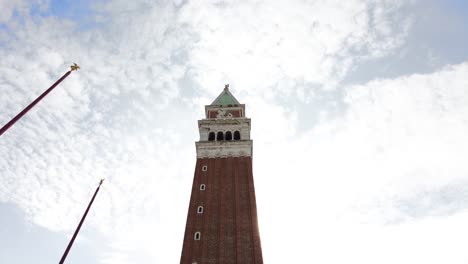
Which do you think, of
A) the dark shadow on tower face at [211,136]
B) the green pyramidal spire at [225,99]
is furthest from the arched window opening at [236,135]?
the green pyramidal spire at [225,99]

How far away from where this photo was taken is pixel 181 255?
2941 centimetres

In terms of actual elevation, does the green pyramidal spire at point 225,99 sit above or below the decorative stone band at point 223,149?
above

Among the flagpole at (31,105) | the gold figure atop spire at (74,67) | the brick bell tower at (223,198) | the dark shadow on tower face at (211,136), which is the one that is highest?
the dark shadow on tower face at (211,136)

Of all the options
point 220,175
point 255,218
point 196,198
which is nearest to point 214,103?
point 220,175

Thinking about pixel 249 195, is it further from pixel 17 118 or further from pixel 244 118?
pixel 17 118

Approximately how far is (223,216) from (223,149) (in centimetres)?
1035

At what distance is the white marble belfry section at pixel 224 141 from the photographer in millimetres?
40750

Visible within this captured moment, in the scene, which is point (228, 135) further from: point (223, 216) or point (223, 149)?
point (223, 216)

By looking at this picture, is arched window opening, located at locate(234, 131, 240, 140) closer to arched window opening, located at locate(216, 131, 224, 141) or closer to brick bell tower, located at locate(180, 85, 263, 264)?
brick bell tower, located at locate(180, 85, 263, 264)

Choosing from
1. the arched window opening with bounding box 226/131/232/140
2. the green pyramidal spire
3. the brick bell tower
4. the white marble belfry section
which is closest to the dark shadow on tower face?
the brick bell tower

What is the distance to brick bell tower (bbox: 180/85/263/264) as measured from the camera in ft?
96.8

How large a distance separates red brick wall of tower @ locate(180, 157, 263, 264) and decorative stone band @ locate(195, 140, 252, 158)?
0.66 meters

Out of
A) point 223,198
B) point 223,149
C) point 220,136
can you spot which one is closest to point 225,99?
point 220,136

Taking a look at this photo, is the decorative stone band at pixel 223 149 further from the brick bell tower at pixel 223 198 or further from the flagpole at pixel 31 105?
the flagpole at pixel 31 105
